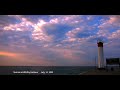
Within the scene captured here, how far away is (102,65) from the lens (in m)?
8.23
